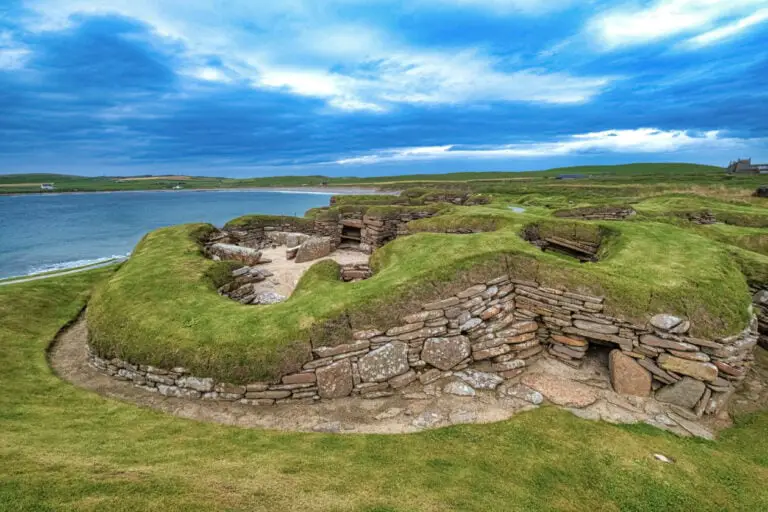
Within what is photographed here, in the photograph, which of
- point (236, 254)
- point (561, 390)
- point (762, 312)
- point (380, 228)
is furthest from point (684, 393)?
point (236, 254)

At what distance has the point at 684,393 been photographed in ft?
25.5

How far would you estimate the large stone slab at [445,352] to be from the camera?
8.57 meters

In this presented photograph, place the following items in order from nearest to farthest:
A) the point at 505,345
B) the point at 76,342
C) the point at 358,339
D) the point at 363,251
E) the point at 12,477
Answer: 1. the point at 12,477
2. the point at 358,339
3. the point at 505,345
4. the point at 76,342
5. the point at 363,251

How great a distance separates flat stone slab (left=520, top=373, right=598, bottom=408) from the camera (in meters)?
7.90

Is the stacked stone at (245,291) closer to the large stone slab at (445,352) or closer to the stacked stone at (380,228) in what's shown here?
the large stone slab at (445,352)

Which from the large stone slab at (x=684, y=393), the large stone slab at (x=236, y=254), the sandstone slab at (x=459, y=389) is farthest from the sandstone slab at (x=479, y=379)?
the large stone slab at (x=236, y=254)

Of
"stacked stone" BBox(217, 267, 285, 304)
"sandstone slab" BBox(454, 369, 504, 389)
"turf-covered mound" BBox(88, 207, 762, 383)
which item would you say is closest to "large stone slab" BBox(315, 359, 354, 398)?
"turf-covered mound" BBox(88, 207, 762, 383)

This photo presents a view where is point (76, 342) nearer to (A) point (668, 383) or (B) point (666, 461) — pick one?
(B) point (666, 461)

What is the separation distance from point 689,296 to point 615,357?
2.20 meters

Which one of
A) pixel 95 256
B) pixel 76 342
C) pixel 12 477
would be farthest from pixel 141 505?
pixel 95 256

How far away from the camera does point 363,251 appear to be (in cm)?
2081

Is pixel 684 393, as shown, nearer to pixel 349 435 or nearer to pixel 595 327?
pixel 595 327

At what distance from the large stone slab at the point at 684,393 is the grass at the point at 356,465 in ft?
2.52

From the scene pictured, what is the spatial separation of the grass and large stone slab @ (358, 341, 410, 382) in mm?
1597
